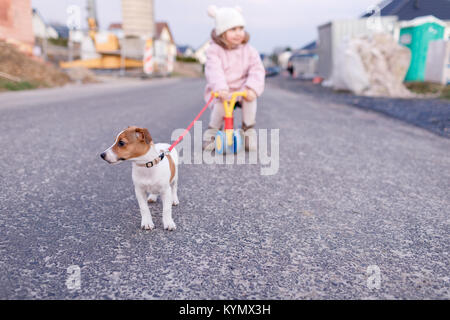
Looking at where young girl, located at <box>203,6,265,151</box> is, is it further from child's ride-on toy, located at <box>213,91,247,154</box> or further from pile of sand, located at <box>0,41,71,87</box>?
pile of sand, located at <box>0,41,71,87</box>

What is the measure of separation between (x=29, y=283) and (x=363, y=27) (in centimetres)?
1862

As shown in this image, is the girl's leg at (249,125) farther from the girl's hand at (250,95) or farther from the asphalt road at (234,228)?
the asphalt road at (234,228)

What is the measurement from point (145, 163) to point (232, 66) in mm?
2521

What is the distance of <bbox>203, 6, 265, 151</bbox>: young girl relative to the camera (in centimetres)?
389

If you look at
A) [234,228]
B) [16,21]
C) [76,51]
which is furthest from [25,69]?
[76,51]

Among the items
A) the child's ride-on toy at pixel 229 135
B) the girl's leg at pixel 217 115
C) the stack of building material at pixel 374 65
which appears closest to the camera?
the child's ride-on toy at pixel 229 135

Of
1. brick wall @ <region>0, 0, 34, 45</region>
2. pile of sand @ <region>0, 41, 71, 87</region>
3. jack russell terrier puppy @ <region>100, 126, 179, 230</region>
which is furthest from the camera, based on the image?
brick wall @ <region>0, 0, 34, 45</region>

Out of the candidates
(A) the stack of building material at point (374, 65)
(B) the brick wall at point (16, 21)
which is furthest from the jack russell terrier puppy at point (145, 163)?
(B) the brick wall at point (16, 21)

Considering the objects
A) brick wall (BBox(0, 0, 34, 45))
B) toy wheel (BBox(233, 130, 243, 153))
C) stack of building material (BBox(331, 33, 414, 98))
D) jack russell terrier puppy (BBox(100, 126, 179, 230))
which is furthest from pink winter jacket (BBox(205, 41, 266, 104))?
brick wall (BBox(0, 0, 34, 45))

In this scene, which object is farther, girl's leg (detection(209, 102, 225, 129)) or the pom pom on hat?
girl's leg (detection(209, 102, 225, 129))

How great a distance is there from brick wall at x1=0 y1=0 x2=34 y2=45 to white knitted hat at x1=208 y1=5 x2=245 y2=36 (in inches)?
466

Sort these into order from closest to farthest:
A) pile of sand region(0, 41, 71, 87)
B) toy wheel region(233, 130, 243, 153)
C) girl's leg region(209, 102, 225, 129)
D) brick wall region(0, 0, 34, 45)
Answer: toy wheel region(233, 130, 243, 153) < girl's leg region(209, 102, 225, 129) < pile of sand region(0, 41, 71, 87) < brick wall region(0, 0, 34, 45)

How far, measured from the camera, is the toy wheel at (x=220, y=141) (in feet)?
12.4

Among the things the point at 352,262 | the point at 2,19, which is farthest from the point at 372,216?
the point at 2,19
